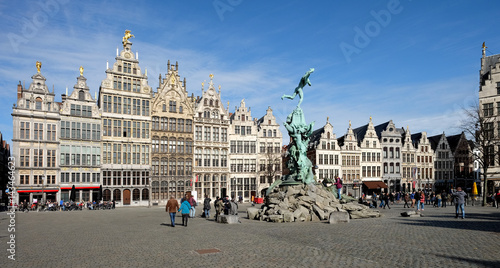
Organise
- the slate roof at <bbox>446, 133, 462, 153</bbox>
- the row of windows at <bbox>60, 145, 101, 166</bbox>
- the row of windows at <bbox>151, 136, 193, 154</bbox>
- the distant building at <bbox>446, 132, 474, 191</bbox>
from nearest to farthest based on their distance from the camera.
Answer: the row of windows at <bbox>60, 145, 101, 166</bbox> < the row of windows at <bbox>151, 136, 193, 154</bbox> < the distant building at <bbox>446, 132, 474, 191</bbox> < the slate roof at <bbox>446, 133, 462, 153</bbox>

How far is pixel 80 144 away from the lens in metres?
51.4

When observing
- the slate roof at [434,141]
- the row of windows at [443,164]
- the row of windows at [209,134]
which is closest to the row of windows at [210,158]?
the row of windows at [209,134]

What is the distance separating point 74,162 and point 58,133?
4339 millimetres

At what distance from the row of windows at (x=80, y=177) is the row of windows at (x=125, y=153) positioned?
90.7 inches

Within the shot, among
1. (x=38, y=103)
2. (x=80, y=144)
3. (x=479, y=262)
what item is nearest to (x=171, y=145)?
(x=80, y=144)

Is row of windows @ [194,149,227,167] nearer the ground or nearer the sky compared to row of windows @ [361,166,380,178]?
nearer the sky

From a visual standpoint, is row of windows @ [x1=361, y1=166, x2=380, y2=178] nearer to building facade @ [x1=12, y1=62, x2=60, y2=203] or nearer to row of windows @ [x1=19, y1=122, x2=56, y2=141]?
building facade @ [x1=12, y1=62, x2=60, y2=203]

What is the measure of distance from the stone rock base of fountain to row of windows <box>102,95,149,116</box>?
32371mm

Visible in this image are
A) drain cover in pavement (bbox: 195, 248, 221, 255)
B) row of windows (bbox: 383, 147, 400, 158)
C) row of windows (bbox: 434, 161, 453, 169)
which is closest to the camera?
drain cover in pavement (bbox: 195, 248, 221, 255)

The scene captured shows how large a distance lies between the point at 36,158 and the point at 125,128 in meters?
11.8

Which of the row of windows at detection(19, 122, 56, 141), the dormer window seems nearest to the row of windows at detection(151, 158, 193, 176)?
the row of windows at detection(19, 122, 56, 141)

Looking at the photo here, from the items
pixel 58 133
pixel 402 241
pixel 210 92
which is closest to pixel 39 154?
pixel 58 133

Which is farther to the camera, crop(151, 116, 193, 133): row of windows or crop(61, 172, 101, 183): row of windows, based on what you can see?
crop(151, 116, 193, 133): row of windows

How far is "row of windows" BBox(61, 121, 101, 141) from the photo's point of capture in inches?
2003
